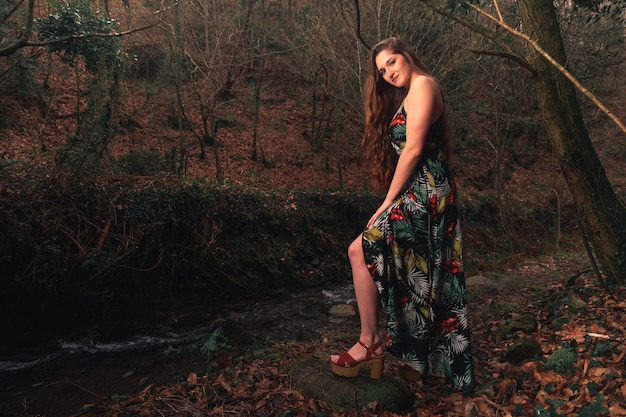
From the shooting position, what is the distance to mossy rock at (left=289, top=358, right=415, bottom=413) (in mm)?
2799

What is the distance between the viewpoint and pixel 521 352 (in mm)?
3346

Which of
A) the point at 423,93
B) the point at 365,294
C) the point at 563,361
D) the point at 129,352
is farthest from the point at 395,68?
the point at 129,352

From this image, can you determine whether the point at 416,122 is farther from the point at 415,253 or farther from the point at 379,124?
the point at 415,253

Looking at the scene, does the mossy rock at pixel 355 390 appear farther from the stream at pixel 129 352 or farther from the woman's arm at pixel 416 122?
the stream at pixel 129 352

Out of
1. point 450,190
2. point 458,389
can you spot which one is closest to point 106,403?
point 458,389

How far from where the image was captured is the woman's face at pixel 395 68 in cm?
283

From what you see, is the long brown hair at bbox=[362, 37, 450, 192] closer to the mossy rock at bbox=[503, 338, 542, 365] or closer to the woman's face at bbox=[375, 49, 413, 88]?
the woman's face at bbox=[375, 49, 413, 88]

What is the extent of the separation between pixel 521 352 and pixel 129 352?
4.59 m

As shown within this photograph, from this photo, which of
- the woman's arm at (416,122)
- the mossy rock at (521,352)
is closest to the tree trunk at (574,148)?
the mossy rock at (521,352)

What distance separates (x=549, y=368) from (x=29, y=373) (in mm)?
5319

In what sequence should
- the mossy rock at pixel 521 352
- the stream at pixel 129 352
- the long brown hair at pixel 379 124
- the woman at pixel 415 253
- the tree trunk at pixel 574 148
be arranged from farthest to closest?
the stream at pixel 129 352 < the tree trunk at pixel 574 148 < the mossy rock at pixel 521 352 < the long brown hair at pixel 379 124 < the woman at pixel 415 253

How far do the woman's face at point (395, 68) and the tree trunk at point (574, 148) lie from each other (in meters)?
2.10

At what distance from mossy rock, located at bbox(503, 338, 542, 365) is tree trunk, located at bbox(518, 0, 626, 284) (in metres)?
1.50

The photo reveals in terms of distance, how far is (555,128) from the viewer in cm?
429
